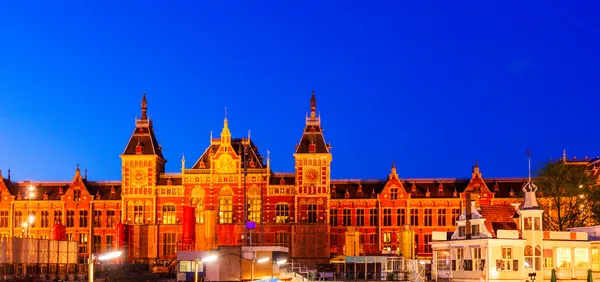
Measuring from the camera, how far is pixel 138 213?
100m

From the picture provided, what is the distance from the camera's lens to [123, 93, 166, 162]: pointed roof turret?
101375 mm

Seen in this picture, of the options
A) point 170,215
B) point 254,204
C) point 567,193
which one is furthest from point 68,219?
point 567,193

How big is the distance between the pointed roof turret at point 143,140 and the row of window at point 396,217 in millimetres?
21258

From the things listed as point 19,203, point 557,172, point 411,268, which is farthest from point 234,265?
point 19,203

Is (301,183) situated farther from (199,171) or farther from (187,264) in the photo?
(187,264)

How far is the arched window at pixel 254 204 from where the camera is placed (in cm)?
9888

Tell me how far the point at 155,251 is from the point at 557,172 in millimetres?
43485

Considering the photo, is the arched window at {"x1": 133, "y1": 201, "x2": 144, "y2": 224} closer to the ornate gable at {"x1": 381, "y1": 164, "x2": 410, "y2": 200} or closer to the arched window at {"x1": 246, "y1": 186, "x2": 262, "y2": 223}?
the arched window at {"x1": 246, "y1": 186, "x2": 262, "y2": 223}

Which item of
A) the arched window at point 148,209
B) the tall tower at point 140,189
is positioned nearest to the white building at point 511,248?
the tall tower at point 140,189

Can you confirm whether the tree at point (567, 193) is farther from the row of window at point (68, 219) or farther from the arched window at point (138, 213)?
the row of window at point (68, 219)

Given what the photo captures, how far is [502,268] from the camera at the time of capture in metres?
61.2

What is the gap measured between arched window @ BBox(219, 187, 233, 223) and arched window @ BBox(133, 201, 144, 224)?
28.6ft

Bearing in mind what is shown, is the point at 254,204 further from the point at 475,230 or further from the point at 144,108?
the point at 475,230

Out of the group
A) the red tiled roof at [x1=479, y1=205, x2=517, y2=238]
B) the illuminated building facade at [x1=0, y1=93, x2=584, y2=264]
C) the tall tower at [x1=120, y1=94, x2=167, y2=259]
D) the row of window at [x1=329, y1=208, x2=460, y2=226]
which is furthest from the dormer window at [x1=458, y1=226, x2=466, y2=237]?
the tall tower at [x1=120, y1=94, x2=167, y2=259]
